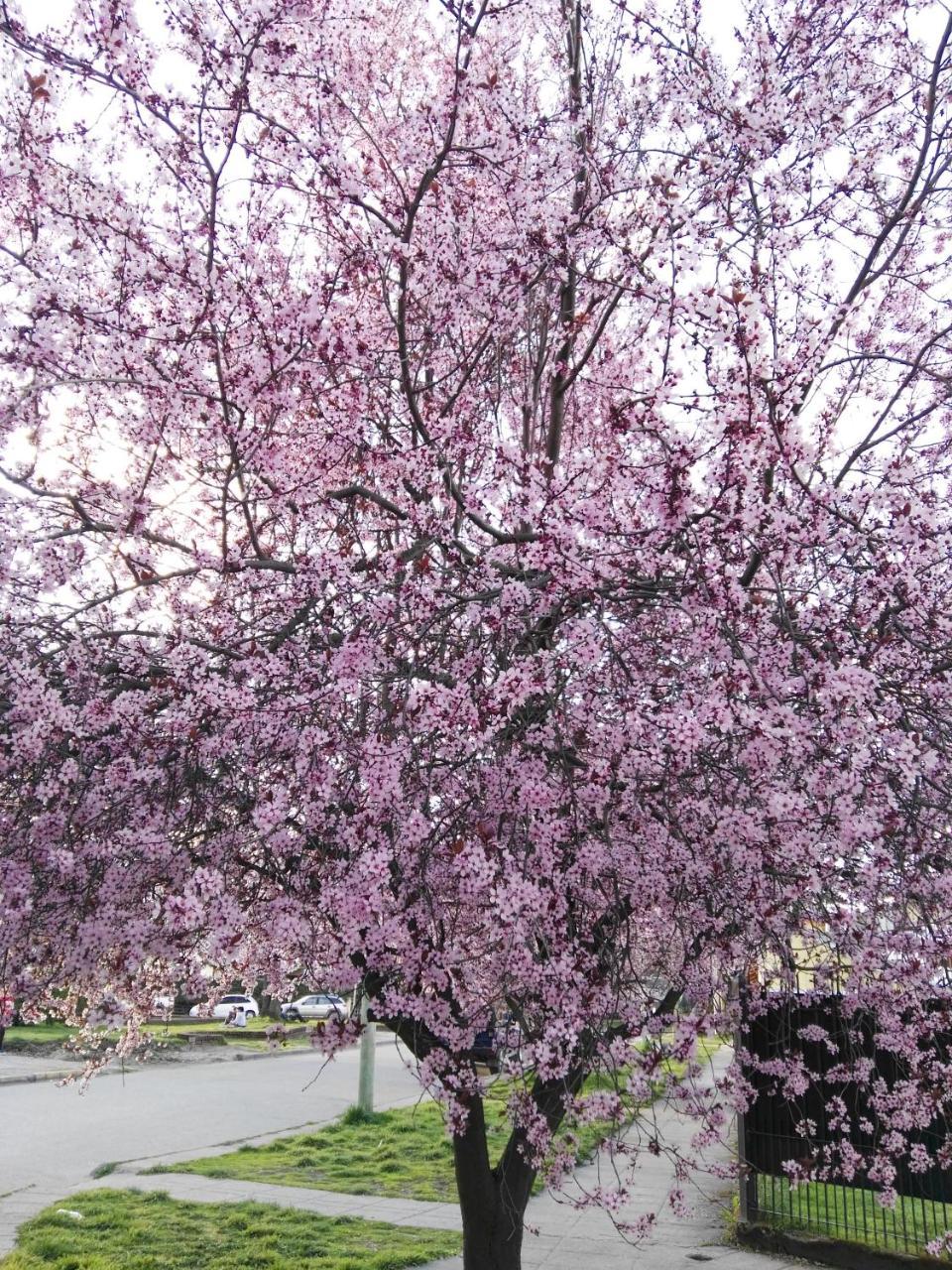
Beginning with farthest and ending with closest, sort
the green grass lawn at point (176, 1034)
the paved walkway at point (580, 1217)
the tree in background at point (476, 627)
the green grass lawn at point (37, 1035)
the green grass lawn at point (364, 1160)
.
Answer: the green grass lawn at point (176, 1034)
the green grass lawn at point (37, 1035)
the green grass lawn at point (364, 1160)
the paved walkway at point (580, 1217)
the tree in background at point (476, 627)

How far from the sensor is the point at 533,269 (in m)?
5.94

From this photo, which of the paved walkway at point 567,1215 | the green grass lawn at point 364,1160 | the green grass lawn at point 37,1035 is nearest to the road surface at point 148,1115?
the paved walkway at point 567,1215

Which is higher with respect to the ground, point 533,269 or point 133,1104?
point 533,269

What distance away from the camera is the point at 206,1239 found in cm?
766

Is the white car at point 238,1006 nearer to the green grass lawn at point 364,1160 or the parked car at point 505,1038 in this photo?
the green grass lawn at point 364,1160

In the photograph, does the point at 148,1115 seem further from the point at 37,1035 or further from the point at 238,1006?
the point at 238,1006

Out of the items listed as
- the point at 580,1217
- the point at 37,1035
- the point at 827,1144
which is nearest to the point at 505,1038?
the point at 827,1144

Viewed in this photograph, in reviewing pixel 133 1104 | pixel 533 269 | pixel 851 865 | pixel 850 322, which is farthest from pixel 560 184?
pixel 133 1104

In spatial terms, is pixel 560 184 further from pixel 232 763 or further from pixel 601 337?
pixel 232 763

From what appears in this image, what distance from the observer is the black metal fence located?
6855mm

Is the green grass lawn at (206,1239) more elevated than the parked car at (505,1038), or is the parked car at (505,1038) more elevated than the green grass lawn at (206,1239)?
the parked car at (505,1038)

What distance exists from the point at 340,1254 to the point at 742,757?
537 centimetres

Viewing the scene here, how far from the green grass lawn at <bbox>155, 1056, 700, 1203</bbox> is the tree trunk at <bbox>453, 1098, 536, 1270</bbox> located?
2.22 metres

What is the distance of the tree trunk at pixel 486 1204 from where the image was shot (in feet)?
20.2
